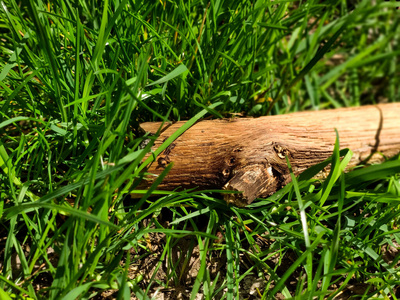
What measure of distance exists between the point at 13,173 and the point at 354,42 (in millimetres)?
2251

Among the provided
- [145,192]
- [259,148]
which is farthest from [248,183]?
[145,192]

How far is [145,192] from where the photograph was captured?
1372 mm

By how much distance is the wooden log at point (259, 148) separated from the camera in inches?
53.3

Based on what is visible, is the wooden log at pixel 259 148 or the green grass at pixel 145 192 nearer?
the green grass at pixel 145 192

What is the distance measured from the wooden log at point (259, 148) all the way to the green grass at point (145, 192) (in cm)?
8

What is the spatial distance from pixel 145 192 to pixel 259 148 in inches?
18.6

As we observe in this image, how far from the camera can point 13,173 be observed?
1323 millimetres

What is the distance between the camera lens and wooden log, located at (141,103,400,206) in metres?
1.35

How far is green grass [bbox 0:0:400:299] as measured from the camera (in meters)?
1.21

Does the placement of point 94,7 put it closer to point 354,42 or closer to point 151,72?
point 151,72

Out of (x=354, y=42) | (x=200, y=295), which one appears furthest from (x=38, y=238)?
(x=354, y=42)

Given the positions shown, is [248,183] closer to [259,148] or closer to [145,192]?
[259,148]

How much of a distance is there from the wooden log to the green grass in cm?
8

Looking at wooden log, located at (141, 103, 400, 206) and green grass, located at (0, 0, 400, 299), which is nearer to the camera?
green grass, located at (0, 0, 400, 299)
